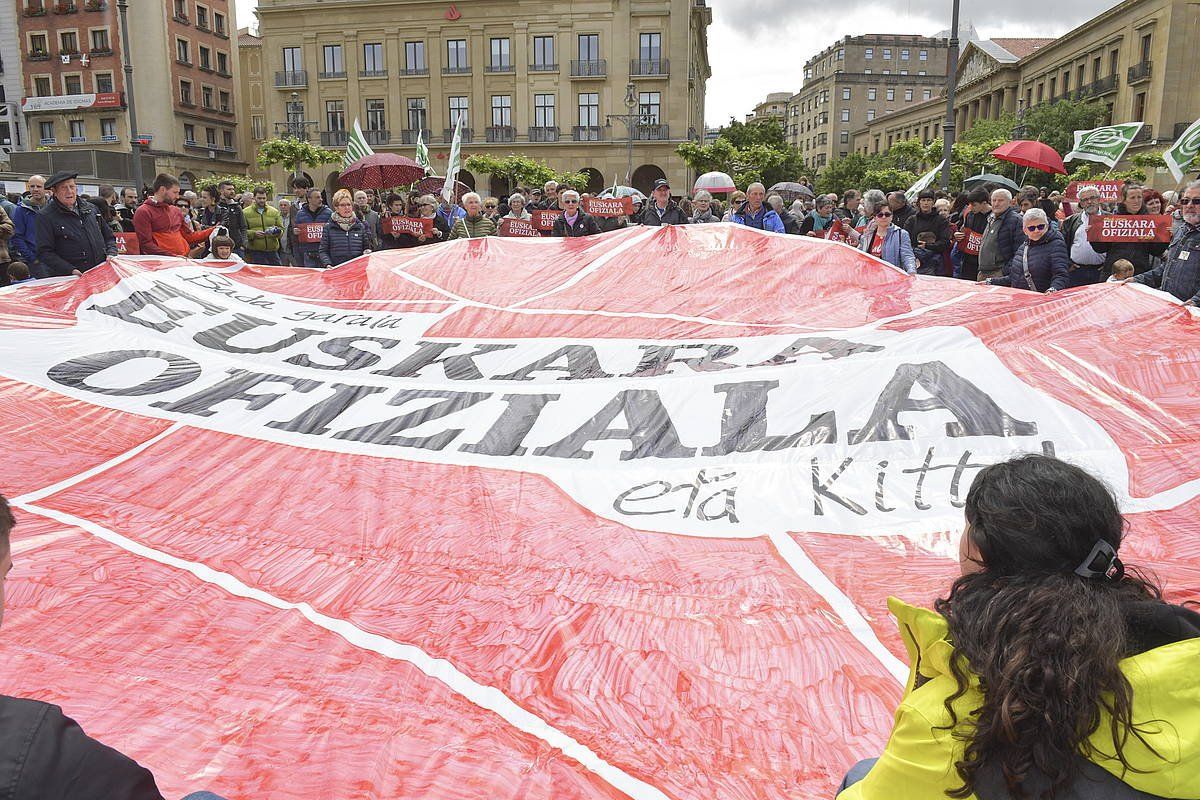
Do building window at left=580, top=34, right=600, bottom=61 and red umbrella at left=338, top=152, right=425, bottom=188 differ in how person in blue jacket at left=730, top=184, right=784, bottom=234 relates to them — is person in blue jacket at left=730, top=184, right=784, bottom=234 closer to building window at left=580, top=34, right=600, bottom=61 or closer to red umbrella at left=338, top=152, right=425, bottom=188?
red umbrella at left=338, top=152, right=425, bottom=188

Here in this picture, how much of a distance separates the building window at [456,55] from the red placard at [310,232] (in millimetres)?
41189

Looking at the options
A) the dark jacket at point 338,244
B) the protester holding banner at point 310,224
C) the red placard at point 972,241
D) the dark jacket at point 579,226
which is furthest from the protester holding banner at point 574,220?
the red placard at point 972,241

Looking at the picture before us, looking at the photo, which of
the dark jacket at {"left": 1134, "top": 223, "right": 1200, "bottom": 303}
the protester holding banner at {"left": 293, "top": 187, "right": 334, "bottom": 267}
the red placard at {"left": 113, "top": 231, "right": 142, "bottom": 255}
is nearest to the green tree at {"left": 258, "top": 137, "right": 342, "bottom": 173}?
the protester holding banner at {"left": 293, "top": 187, "right": 334, "bottom": 267}

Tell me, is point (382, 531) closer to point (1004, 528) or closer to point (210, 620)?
point (210, 620)

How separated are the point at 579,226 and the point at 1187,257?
19.0 feet

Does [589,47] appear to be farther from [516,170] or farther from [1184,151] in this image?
[1184,151]

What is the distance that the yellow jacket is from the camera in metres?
1.15

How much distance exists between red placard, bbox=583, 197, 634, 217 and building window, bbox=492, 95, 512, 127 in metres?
39.6

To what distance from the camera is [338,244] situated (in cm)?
888

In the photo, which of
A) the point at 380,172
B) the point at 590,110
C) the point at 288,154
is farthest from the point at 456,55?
the point at 380,172

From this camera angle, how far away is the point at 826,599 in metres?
2.82

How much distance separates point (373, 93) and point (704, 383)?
48.0 metres

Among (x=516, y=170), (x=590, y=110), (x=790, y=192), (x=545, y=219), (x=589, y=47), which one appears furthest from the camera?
(x=590, y=110)

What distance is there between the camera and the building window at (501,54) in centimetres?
4638
